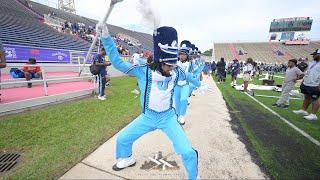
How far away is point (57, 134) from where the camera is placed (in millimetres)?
4820

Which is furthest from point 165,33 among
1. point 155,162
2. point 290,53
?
point 290,53

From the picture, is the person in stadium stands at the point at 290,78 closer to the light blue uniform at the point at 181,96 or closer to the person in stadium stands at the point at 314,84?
the person in stadium stands at the point at 314,84

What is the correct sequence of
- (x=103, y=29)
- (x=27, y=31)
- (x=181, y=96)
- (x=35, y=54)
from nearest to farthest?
(x=103, y=29) < (x=181, y=96) < (x=35, y=54) < (x=27, y=31)

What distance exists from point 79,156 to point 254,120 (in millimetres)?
4874

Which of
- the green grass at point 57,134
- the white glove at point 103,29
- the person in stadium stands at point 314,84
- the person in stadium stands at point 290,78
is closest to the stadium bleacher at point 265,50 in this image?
the person in stadium stands at point 290,78

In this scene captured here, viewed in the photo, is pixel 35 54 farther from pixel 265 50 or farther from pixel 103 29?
pixel 265 50

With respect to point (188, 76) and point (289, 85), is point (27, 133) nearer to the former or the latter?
point (188, 76)

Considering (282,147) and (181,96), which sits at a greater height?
(181,96)

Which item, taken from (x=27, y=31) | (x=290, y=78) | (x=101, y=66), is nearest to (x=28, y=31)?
(x=27, y=31)

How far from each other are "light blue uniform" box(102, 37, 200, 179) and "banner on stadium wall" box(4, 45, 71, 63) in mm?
13610

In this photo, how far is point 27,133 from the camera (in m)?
4.82

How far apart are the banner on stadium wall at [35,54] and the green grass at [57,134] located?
8838 mm

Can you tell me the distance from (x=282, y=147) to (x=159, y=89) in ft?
10.1

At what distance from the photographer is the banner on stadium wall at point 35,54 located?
45.4ft
